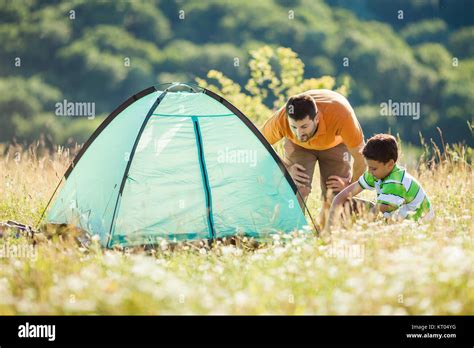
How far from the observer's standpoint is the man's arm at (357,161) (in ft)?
21.1

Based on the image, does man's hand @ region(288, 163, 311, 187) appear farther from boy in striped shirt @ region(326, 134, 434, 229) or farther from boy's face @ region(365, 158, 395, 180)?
boy's face @ region(365, 158, 395, 180)

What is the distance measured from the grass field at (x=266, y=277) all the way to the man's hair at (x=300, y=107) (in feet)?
3.19

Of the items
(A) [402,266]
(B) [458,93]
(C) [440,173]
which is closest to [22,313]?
(A) [402,266]

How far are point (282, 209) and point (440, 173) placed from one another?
283 cm

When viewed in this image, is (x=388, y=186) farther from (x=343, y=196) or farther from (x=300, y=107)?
(x=300, y=107)

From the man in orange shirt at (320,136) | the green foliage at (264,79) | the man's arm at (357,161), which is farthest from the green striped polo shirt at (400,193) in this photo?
the green foliage at (264,79)

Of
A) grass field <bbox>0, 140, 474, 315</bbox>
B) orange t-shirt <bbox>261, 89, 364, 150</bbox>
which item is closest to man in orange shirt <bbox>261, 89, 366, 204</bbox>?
orange t-shirt <bbox>261, 89, 364, 150</bbox>

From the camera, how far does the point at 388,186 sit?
18.9 ft

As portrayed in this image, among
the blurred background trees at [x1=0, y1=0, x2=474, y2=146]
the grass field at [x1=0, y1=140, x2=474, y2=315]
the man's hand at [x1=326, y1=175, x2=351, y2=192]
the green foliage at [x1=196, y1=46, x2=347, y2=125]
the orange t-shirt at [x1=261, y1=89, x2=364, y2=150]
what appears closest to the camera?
the grass field at [x1=0, y1=140, x2=474, y2=315]

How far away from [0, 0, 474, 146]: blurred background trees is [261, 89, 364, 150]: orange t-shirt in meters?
31.4

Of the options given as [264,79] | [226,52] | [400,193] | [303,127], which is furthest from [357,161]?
[226,52]

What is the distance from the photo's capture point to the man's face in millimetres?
5980

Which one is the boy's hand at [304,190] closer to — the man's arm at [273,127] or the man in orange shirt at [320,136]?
the man in orange shirt at [320,136]

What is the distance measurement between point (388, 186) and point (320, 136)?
3.08 feet
